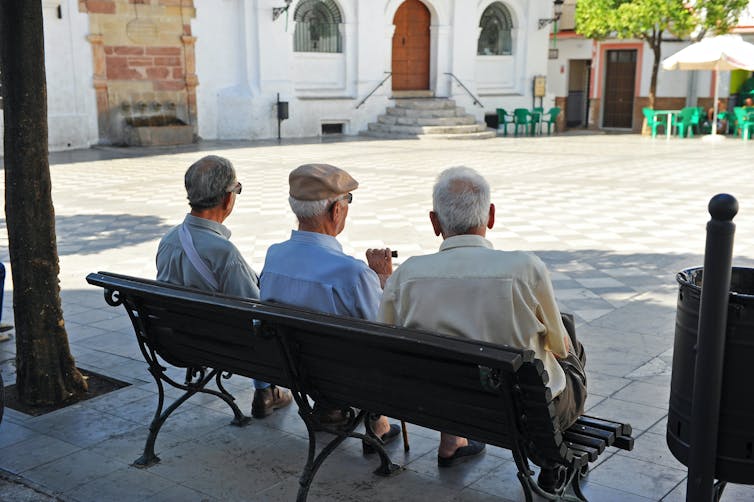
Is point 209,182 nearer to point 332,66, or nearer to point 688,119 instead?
point 332,66

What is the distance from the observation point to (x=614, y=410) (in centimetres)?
417

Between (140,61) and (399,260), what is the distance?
13.9 metres

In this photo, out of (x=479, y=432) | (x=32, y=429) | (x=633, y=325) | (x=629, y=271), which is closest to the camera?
(x=479, y=432)

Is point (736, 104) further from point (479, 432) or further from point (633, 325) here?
point (479, 432)

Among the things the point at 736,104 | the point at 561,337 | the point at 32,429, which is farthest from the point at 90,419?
the point at 736,104

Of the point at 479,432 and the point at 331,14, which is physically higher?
the point at 331,14

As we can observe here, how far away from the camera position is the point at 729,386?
2588mm

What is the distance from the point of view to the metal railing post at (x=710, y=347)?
7.98ft

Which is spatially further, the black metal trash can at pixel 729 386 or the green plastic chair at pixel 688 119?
the green plastic chair at pixel 688 119

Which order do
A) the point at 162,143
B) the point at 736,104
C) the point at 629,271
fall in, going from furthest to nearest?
the point at 736,104, the point at 162,143, the point at 629,271

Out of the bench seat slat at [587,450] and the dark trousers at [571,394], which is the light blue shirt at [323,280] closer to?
the dark trousers at [571,394]

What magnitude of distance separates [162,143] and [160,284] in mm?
16460

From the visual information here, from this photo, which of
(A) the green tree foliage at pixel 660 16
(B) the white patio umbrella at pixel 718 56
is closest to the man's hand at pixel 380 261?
(B) the white patio umbrella at pixel 718 56

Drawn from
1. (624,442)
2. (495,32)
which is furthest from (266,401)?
(495,32)
